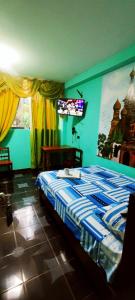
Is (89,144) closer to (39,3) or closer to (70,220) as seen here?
(70,220)

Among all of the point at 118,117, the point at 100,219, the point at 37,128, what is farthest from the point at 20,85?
the point at 100,219

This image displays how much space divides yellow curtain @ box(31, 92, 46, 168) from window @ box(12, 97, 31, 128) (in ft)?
0.58

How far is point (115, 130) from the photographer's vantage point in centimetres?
268

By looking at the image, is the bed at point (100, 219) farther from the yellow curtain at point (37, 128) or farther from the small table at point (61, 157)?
the yellow curtain at point (37, 128)

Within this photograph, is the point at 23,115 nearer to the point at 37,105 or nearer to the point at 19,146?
the point at 37,105

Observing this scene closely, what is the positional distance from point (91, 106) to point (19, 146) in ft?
7.09

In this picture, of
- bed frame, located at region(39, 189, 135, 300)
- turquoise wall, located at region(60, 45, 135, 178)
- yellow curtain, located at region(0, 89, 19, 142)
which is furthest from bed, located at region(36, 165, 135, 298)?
yellow curtain, located at region(0, 89, 19, 142)

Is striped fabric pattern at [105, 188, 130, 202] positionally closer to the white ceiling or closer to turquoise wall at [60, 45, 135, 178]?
turquoise wall at [60, 45, 135, 178]

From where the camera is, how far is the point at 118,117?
103 inches

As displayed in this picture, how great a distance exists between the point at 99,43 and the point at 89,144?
6.33 feet

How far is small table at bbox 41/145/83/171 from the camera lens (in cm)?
381

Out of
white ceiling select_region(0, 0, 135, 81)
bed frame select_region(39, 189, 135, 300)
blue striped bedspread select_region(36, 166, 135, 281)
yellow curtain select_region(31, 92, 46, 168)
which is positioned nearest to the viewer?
bed frame select_region(39, 189, 135, 300)

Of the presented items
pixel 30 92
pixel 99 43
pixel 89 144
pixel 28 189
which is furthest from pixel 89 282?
pixel 30 92

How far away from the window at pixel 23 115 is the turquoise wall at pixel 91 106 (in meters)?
1.14
